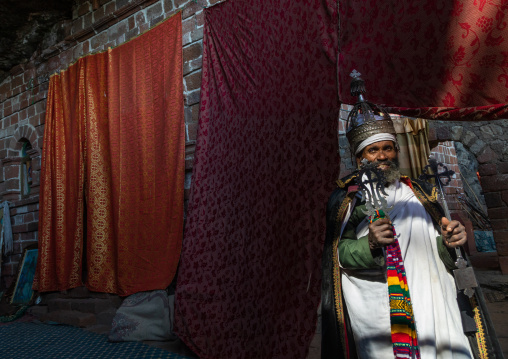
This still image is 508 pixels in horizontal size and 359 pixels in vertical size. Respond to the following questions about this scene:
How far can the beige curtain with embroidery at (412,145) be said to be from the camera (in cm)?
385

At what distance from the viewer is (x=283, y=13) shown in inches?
104

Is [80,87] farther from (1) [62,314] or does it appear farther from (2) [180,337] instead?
(2) [180,337]

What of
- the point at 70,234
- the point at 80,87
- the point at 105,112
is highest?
the point at 80,87

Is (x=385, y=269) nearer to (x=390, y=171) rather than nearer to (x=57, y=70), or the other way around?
(x=390, y=171)

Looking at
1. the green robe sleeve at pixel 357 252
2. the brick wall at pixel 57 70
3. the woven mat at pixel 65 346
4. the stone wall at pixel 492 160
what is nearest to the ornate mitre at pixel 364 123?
the green robe sleeve at pixel 357 252

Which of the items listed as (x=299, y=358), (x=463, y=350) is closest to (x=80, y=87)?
(x=299, y=358)

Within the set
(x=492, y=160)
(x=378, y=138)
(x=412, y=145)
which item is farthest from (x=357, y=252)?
(x=492, y=160)

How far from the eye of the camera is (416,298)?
1406 millimetres

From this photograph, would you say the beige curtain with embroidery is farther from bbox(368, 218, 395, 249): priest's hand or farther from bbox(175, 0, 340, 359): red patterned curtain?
bbox(368, 218, 395, 249): priest's hand

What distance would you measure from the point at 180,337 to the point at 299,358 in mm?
988

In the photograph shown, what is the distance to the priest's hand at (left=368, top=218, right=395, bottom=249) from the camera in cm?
133

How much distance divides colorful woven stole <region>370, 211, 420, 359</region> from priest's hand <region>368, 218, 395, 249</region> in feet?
0.12

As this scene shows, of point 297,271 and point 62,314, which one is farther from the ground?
point 297,271

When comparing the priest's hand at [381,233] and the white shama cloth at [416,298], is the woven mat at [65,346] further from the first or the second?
the priest's hand at [381,233]
